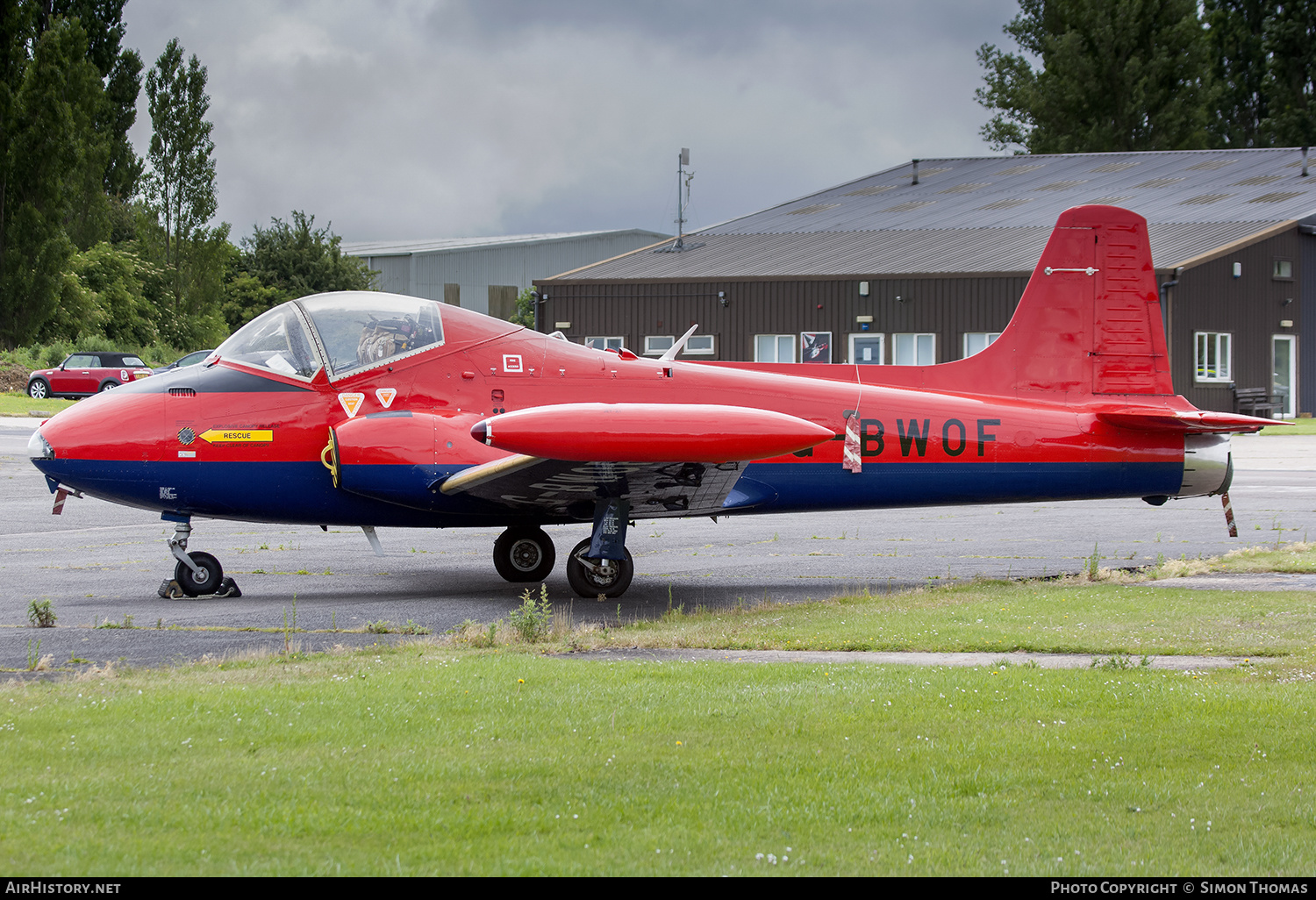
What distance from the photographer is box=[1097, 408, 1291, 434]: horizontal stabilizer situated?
42.2 feet

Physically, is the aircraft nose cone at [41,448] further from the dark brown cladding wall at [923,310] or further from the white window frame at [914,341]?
the white window frame at [914,341]

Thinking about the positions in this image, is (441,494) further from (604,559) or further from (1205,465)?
(1205,465)

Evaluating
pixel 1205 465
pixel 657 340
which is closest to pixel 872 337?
pixel 657 340

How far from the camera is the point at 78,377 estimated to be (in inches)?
1810

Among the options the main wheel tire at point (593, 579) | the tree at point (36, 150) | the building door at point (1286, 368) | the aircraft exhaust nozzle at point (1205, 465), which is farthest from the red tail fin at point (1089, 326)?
the tree at point (36, 150)

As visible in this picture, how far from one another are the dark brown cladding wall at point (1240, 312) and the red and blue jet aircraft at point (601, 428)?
26.4 meters

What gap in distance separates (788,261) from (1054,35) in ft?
111

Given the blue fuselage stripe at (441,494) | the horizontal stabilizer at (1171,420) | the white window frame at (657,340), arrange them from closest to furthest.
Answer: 1. the blue fuselage stripe at (441,494)
2. the horizontal stabilizer at (1171,420)
3. the white window frame at (657,340)

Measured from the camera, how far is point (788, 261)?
46.1 m

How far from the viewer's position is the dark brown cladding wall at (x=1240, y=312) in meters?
38.6

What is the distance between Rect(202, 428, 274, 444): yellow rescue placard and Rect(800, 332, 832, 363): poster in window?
32.9m

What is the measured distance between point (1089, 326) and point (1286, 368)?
33.5 meters

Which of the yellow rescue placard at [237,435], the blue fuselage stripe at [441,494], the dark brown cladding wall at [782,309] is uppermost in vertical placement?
the dark brown cladding wall at [782,309]

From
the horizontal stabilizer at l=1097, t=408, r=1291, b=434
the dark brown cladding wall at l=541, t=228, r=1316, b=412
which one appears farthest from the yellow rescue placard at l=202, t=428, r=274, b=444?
the dark brown cladding wall at l=541, t=228, r=1316, b=412
